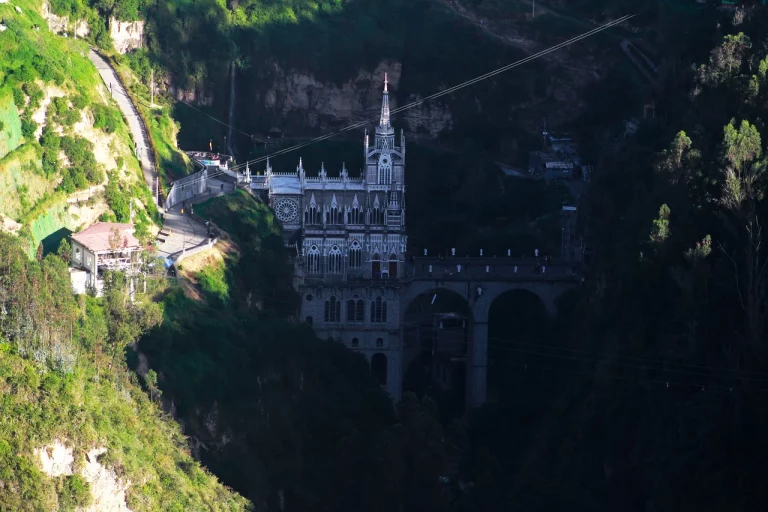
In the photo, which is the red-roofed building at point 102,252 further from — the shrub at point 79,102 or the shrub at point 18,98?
the shrub at point 79,102

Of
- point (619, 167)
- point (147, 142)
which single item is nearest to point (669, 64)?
point (619, 167)

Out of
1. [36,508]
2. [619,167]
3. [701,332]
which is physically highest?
[619,167]

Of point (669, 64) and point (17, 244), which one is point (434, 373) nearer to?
point (669, 64)

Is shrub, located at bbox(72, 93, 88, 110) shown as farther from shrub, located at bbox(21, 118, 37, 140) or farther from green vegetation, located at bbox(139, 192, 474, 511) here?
green vegetation, located at bbox(139, 192, 474, 511)

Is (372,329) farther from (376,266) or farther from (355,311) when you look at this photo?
(376,266)

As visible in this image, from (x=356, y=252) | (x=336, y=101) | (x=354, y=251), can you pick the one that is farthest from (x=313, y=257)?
(x=336, y=101)

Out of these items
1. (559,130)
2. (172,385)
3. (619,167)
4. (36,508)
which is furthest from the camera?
(559,130)
